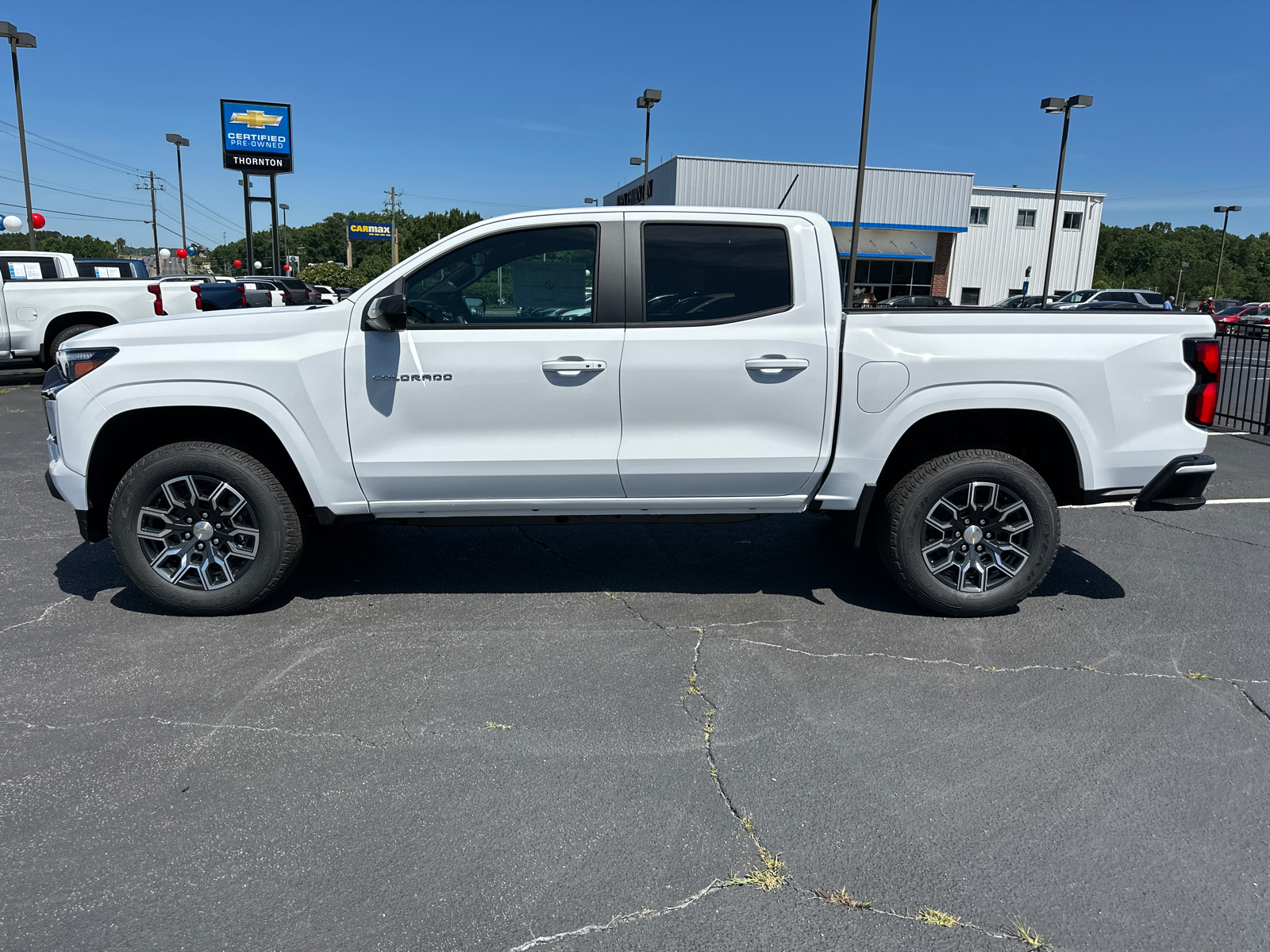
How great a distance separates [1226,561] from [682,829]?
185 inches

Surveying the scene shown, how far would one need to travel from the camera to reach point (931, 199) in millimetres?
41531


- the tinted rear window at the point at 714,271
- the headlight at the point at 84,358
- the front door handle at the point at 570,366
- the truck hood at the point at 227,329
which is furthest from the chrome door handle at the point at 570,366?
the headlight at the point at 84,358

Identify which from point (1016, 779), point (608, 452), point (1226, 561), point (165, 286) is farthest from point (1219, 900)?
point (165, 286)

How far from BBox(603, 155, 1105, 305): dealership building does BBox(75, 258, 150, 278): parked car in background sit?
2106 cm

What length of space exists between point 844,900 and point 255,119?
4467cm

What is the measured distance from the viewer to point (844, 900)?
2533mm

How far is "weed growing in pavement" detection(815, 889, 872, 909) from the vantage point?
2.51 meters

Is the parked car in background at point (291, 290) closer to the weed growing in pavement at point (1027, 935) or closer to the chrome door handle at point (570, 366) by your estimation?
the chrome door handle at point (570, 366)

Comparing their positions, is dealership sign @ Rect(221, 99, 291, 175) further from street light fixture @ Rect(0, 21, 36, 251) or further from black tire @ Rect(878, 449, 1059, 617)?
black tire @ Rect(878, 449, 1059, 617)

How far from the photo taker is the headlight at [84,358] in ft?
14.1

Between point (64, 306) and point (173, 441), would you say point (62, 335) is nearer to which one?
point (64, 306)

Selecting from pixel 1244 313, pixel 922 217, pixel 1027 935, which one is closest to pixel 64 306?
pixel 1027 935

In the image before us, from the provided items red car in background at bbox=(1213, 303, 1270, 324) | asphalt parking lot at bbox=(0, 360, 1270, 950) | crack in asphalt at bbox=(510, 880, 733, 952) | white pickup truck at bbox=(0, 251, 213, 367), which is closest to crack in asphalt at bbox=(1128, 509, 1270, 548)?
asphalt parking lot at bbox=(0, 360, 1270, 950)

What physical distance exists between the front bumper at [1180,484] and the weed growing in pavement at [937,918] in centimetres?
290
